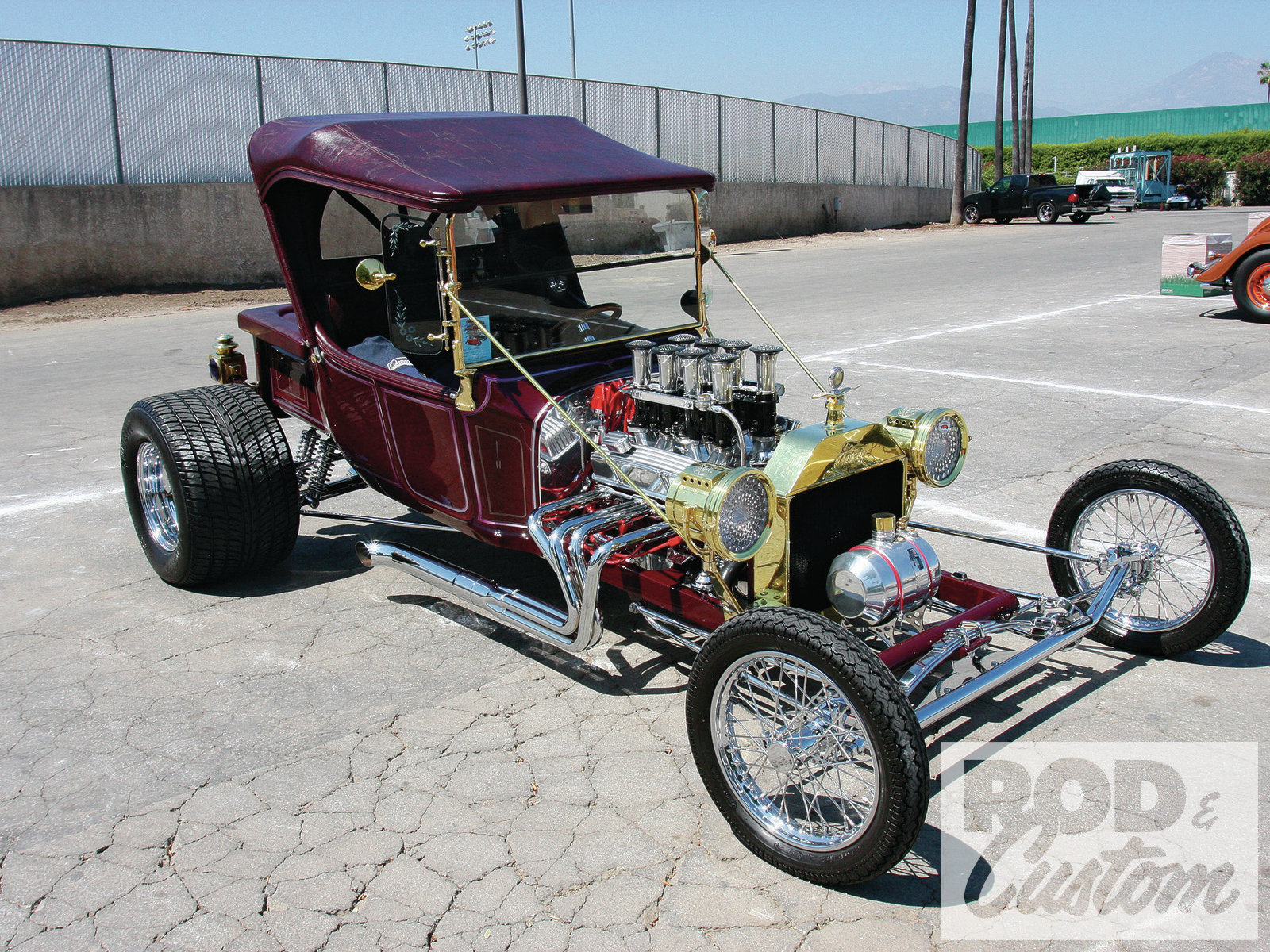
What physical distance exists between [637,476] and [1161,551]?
1.94m

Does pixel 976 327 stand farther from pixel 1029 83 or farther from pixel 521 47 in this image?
pixel 1029 83

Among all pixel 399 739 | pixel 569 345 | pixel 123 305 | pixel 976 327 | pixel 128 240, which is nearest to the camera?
pixel 399 739

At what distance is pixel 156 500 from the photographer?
515cm

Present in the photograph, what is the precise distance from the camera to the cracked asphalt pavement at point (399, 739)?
2758 millimetres

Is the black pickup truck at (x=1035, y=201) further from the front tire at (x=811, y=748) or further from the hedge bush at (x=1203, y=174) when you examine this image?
the front tire at (x=811, y=748)

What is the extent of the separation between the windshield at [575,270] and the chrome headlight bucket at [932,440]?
127cm

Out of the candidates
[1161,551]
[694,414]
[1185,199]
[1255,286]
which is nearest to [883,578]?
[694,414]

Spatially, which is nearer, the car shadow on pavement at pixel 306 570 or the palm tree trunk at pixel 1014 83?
the car shadow on pavement at pixel 306 570

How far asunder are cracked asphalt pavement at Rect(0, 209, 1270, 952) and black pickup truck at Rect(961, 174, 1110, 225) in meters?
27.1

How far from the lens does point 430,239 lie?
4074mm

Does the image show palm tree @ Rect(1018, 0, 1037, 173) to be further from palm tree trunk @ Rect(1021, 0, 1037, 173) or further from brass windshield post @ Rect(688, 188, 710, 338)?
brass windshield post @ Rect(688, 188, 710, 338)

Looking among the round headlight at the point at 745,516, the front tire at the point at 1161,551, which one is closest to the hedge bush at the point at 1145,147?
the front tire at the point at 1161,551

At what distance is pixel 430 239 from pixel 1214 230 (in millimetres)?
26907

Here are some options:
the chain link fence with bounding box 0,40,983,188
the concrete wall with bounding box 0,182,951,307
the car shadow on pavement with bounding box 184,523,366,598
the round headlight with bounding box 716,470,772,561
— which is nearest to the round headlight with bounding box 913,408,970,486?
the round headlight with bounding box 716,470,772,561
